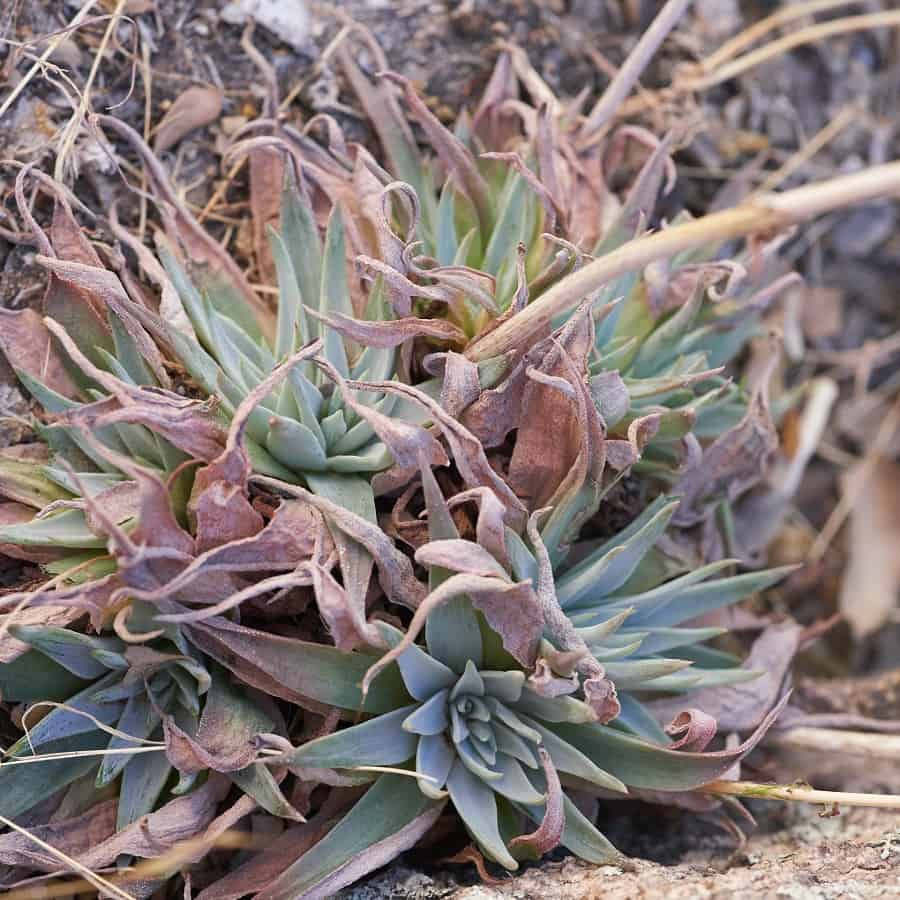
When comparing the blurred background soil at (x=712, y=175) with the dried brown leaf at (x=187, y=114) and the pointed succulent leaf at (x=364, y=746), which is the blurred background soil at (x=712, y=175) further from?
the pointed succulent leaf at (x=364, y=746)

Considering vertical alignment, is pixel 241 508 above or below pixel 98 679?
above

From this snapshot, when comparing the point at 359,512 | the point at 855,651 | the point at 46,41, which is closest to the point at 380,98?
the point at 46,41

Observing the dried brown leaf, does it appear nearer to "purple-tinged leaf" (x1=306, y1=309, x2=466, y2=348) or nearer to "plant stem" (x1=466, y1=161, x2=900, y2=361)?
"purple-tinged leaf" (x1=306, y1=309, x2=466, y2=348)

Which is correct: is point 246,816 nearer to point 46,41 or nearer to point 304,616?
point 304,616

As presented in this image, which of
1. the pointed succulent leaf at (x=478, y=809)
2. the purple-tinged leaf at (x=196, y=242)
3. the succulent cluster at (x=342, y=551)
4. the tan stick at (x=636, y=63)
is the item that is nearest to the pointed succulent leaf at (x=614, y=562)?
the succulent cluster at (x=342, y=551)

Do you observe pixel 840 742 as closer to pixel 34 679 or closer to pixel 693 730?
pixel 693 730

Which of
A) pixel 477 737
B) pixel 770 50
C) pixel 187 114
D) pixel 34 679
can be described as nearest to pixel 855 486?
pixel 770 50
